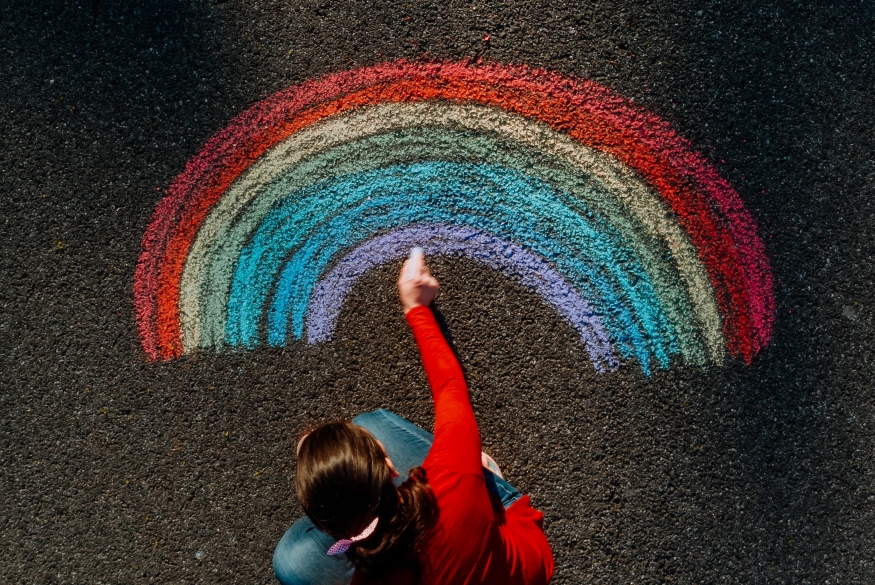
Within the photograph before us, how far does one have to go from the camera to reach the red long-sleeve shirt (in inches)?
53.0

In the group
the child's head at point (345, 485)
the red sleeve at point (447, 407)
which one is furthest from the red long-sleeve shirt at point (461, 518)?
the child's head at point (345, 485)

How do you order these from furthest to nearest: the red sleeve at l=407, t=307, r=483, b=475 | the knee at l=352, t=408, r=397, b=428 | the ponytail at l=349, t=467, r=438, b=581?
the knee at l=352, t=408, r=397, b=428 → the red sleeve at l=407, t=307, r=483, b=475 → the ponytail at l=349, t=467, r=438, b=581

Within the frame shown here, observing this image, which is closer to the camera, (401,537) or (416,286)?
(401,537)

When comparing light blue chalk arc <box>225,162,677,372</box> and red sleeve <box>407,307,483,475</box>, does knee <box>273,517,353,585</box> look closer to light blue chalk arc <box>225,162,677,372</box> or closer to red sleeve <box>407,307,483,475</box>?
red sleeve <box>407,307,483,475</box>

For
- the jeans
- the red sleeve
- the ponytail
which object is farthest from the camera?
the jeans

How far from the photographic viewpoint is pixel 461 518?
139 centimetres

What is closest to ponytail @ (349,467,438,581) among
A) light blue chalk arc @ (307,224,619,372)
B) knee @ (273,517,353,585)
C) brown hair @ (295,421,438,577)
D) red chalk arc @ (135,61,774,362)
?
brown hair @ (295,421,438,577)

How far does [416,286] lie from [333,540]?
894 mm

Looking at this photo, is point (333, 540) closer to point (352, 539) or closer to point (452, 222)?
point (352, 539)

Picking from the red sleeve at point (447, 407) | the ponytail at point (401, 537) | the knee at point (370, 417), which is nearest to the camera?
the ponytail at point (401, 537)

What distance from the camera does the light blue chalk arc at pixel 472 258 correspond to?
6.50ft

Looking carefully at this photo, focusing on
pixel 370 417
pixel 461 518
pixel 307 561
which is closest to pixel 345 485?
pixel 461 518

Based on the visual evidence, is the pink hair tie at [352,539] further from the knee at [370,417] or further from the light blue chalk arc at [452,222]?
the light blue chalk arc at [452,222]

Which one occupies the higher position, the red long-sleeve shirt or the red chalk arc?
the red chalk arc
